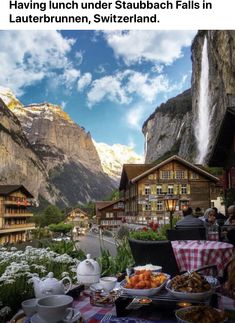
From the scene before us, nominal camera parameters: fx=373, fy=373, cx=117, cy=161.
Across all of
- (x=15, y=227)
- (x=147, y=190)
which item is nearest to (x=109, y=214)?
(x=15, y=227)

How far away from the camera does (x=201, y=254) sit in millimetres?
5352

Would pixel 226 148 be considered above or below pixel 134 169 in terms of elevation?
below

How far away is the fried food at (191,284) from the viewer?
2.88 m

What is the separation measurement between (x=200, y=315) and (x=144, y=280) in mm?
723

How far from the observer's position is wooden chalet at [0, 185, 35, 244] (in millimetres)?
A: 58344

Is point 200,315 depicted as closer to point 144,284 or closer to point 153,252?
point 144,284

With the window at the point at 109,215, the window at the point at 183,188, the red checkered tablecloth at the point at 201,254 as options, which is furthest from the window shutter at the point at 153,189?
the red checkered tablecloth at the point at 201,254

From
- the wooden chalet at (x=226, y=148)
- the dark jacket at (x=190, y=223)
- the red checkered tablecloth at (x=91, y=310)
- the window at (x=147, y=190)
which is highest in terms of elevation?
the wooden chalet at (x=226, y=148)

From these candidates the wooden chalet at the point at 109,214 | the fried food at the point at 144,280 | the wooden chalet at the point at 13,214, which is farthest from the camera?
the wooden chalet at the point at 109,214

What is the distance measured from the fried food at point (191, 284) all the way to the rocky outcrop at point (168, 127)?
290 feet

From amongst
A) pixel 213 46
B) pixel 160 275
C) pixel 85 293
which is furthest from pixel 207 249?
pixel 213 46

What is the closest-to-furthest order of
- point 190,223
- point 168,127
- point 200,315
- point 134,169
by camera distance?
point 200,315 → point 190,223 → point 134,169 → point 168,127

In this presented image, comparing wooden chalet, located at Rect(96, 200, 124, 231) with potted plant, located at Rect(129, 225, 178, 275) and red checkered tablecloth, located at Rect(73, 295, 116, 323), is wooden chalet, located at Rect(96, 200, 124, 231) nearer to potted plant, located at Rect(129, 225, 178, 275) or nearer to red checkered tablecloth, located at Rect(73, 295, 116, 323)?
potted plant, located at Rect(129, 225, 178, 275)

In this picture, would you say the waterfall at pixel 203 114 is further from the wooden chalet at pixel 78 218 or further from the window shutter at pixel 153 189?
the wooden chalet at pixel 78 218
